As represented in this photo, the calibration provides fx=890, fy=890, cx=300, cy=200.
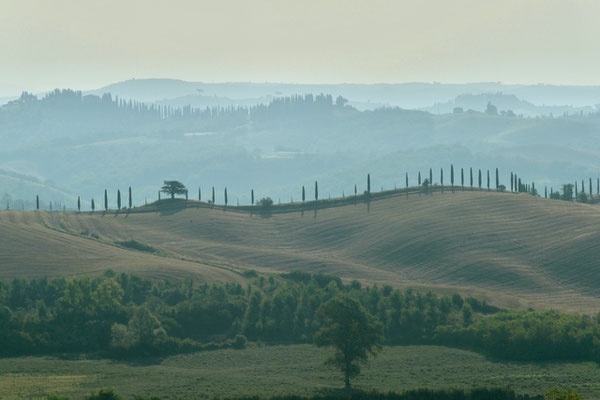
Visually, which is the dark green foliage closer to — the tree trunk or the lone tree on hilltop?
the tree trunk

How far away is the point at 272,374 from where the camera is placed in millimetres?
110938

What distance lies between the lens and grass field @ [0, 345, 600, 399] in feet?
328

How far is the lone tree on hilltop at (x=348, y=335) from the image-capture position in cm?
10800

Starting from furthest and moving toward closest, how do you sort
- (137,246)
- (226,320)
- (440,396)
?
(137,246) < (226,320) < (440,396)

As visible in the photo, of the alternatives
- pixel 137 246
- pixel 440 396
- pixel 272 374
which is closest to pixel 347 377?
pixel 272 374

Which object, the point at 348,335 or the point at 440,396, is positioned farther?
the point at 348,335

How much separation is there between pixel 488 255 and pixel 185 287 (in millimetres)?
66114

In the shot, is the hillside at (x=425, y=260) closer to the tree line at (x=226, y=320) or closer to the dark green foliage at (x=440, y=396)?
the tree line at (x=226, y=320)

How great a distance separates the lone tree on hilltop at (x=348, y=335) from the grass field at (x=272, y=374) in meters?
2.33

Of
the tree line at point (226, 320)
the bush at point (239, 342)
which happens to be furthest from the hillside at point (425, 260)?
the bush at point (239, 342)

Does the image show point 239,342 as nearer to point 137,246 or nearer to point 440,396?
point 440,396

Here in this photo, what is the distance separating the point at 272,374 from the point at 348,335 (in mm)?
10823

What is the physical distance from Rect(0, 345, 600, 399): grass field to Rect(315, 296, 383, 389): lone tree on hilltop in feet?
7.66

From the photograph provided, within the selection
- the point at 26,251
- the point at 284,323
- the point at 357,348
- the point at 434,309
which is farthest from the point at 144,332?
the point at 26,251
